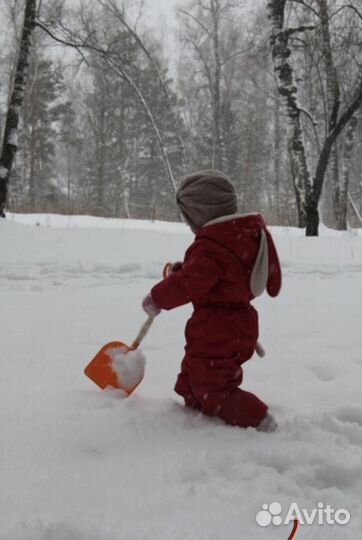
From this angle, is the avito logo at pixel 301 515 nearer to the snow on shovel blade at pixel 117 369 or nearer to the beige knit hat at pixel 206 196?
the snow on shovel blade at pixel 117 369

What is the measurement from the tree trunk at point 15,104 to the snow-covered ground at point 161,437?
410 cm

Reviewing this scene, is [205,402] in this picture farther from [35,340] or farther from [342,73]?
[342,73]

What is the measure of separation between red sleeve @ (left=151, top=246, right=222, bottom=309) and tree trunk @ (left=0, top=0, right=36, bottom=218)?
610cm

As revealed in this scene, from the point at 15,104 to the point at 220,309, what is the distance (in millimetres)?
6627

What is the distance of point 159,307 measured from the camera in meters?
1.98

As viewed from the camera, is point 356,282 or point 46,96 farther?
point 46,96

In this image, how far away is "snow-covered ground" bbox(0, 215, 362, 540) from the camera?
133cm

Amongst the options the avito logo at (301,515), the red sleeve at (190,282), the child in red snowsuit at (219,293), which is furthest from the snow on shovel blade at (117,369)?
the avito logo at (301,515)

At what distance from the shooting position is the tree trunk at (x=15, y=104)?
736 cm

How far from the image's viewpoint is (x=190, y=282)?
192 centimetres

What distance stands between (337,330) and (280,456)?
5.90 feet

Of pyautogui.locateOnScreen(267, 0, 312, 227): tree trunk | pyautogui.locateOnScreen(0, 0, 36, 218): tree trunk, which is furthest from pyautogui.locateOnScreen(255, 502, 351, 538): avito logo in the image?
pyautogui.locateOnScreen(267, 0, 312, 227): tree trunk

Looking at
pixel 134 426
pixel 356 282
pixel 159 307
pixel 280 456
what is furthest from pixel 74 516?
pixel 356 282

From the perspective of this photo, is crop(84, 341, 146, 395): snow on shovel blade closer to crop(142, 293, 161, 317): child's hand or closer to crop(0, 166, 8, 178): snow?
crop(142, 293, 161, 317): child's hand
